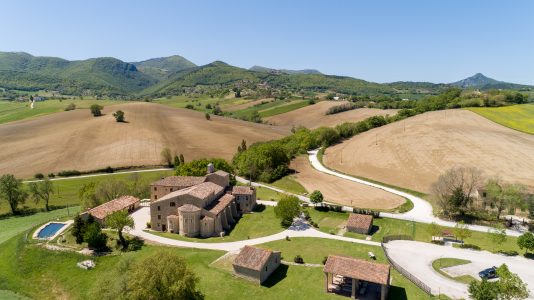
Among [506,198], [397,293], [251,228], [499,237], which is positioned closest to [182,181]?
[251,228]

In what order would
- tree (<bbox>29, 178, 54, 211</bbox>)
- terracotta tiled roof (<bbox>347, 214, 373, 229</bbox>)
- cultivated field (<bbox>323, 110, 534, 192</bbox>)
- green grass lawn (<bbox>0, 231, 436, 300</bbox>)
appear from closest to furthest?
green grass lawn (<bbox>0, 231, 436, 300</bbox>) < terracotta tiled roof (<bbox>347, 214, 373, 229</bbox>) < tree (<bbox>29, 178, 54, 211</bbox>) < cultivated field (<bbox>323, 110, 534, 192</bbox>)

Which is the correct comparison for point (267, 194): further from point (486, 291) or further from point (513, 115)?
point (513, 115)

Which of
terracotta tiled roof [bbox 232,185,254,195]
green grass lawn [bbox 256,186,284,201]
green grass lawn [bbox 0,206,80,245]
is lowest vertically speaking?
green grass lawn [bbox 0,206,80,245]

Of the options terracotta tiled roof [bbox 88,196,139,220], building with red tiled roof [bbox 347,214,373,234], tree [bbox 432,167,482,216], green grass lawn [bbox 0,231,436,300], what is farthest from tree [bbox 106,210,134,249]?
tree [bbox 432,167,482,216]

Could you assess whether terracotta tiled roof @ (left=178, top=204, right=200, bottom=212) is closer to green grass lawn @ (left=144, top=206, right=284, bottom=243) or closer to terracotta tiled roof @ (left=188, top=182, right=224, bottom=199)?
terracotta tiled roof @ (left=188, top=182, right=224, bottom=199)

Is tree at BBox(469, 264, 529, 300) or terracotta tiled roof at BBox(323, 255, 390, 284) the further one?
terracotta tiled roof at BBox(323, 255, 390, 284)

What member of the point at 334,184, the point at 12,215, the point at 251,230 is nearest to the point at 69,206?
the point at 12,215

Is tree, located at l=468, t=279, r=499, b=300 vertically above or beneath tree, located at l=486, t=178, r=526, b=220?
beneath

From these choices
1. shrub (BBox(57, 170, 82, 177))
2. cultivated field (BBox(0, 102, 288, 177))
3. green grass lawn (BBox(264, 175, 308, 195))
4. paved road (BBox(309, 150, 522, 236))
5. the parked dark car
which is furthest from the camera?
cultivated field (BBox(0, 102, 288, 177))
